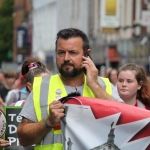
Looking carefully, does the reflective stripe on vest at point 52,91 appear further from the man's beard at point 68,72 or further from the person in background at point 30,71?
the person in background at point 30,71

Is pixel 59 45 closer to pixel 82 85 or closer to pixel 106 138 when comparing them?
pixel 82 85

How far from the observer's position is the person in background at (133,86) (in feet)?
22.9

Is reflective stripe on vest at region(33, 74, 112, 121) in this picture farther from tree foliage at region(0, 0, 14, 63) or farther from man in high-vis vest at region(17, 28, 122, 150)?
tree foliage at region(0, 0, 14, 63)

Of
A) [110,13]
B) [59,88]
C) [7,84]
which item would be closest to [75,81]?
[59,88]

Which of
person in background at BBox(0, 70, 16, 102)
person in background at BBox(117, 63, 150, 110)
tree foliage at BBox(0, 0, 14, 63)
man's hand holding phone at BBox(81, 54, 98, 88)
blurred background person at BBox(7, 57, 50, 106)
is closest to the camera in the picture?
man's hand holding phone at BBox(81, 54, 98, 88)

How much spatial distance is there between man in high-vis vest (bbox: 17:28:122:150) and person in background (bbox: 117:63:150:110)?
4.73 ft

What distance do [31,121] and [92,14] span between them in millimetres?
47871

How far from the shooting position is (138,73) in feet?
23.2

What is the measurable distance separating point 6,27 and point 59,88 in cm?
8788

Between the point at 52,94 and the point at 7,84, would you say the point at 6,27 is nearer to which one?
the point at 7,84

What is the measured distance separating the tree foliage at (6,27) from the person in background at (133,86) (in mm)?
85021

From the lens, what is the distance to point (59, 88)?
17.9 feet

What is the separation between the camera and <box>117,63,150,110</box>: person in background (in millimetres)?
6980

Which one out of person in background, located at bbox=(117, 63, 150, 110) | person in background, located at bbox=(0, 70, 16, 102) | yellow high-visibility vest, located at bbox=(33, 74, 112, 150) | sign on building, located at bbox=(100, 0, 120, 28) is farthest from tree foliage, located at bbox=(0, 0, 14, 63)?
yellow high-visibility vest, located at bbox=(33, 74, 112, 150)
